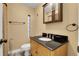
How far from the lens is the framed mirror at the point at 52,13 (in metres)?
1.49

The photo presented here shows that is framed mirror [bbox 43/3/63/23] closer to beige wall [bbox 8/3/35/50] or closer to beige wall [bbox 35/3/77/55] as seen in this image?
beige wall [bbox 35/3/77/55]

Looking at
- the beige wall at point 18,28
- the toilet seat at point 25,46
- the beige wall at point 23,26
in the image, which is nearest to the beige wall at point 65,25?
the beige wall at point 23,26

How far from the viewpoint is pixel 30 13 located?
189cm

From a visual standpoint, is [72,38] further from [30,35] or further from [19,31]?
[19,31]

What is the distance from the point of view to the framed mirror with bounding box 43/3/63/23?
1.49 meters

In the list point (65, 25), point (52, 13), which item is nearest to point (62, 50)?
point (65, 25)

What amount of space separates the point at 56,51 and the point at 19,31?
0.98 meters

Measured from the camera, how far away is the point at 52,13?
5.70 ft

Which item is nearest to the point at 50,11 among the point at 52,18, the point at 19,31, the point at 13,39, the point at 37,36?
the point at 52,18

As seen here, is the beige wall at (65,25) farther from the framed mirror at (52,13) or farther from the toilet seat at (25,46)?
the toilet seat at (25,46)

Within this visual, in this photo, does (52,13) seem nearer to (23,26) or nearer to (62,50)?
(23,26)

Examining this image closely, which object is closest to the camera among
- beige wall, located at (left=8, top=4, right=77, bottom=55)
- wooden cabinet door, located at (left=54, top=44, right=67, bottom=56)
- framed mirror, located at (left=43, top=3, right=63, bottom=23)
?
wooden cabinet door, located at (left=54, top=44, right=67, bottom=56)

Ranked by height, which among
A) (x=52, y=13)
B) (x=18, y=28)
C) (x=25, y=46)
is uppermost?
(x=52, y=13)

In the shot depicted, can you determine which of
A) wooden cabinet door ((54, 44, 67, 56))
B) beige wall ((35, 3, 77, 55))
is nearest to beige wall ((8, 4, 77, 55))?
beige wall ((35, 3, 77, 55))
